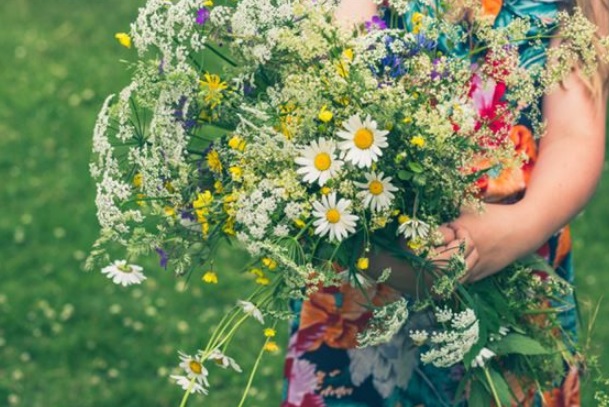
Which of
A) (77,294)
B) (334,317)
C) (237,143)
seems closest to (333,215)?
(237,143)

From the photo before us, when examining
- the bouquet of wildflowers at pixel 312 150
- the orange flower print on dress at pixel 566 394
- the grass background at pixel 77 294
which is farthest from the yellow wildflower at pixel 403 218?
the grass background at pixel 77 294

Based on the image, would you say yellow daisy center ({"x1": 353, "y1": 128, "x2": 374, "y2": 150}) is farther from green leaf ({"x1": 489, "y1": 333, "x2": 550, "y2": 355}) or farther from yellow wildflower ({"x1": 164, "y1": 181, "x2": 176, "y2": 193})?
green leaf ({"x1": 489, "y1": 333, "x2": 550, "y2": 355})

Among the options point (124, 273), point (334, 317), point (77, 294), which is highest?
point (124, 273)

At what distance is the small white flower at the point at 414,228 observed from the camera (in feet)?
8.09

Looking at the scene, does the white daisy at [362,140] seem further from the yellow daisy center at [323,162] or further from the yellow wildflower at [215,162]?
the yellow wildflower at [215,162]

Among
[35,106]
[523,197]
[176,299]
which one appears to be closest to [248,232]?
[523,197]

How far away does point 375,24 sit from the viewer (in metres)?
2.54

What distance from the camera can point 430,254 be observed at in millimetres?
2516

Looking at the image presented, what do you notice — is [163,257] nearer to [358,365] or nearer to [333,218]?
[333,218]

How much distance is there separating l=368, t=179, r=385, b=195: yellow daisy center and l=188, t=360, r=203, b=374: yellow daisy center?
49cm

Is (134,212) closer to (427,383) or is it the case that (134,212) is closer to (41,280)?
(427,383)

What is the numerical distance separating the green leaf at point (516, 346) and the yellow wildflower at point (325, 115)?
2.29ft

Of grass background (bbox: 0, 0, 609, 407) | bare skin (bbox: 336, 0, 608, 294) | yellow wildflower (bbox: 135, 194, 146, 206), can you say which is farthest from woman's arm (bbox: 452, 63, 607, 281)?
grass background (bbox: 0, 0, 609, 407)

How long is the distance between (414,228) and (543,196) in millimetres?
480
